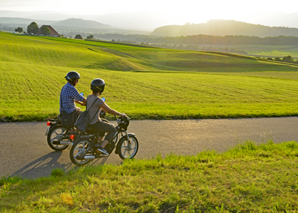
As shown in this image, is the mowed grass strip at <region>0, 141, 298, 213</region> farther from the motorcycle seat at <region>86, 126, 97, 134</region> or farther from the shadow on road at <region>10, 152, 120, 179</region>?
the motorcycle seat at <region>86, 126, 97, 134</region>

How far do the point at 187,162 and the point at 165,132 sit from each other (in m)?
3.03

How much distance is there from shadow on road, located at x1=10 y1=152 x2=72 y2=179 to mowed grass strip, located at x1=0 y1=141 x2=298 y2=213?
0.38 meters

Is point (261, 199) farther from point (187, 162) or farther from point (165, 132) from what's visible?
point (165, 132)

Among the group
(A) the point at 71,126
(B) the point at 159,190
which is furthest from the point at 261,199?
(A) the point at 71,126

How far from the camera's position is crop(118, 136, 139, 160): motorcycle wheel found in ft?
21.9

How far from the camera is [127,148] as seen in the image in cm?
677

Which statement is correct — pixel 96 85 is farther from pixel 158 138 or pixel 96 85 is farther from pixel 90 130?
pixel 158 138

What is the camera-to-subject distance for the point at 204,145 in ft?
26.6

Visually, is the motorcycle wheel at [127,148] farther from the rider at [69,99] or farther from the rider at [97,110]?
the rider at [69,99]

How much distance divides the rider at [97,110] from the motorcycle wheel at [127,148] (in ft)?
1.19

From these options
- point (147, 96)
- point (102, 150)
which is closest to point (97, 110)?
point (102, 150)

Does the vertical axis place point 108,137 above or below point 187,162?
above

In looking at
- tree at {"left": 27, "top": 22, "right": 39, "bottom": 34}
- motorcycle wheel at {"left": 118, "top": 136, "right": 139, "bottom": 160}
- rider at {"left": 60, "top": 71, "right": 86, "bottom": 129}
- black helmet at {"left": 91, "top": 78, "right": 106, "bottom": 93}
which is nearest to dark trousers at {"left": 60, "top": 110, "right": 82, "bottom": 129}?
rider at {"left": 60, "top": 71, "right": 86, "bottom": 129}

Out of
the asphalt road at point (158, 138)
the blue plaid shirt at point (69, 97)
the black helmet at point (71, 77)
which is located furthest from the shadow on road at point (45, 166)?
the black helmet at point (71, 77)
